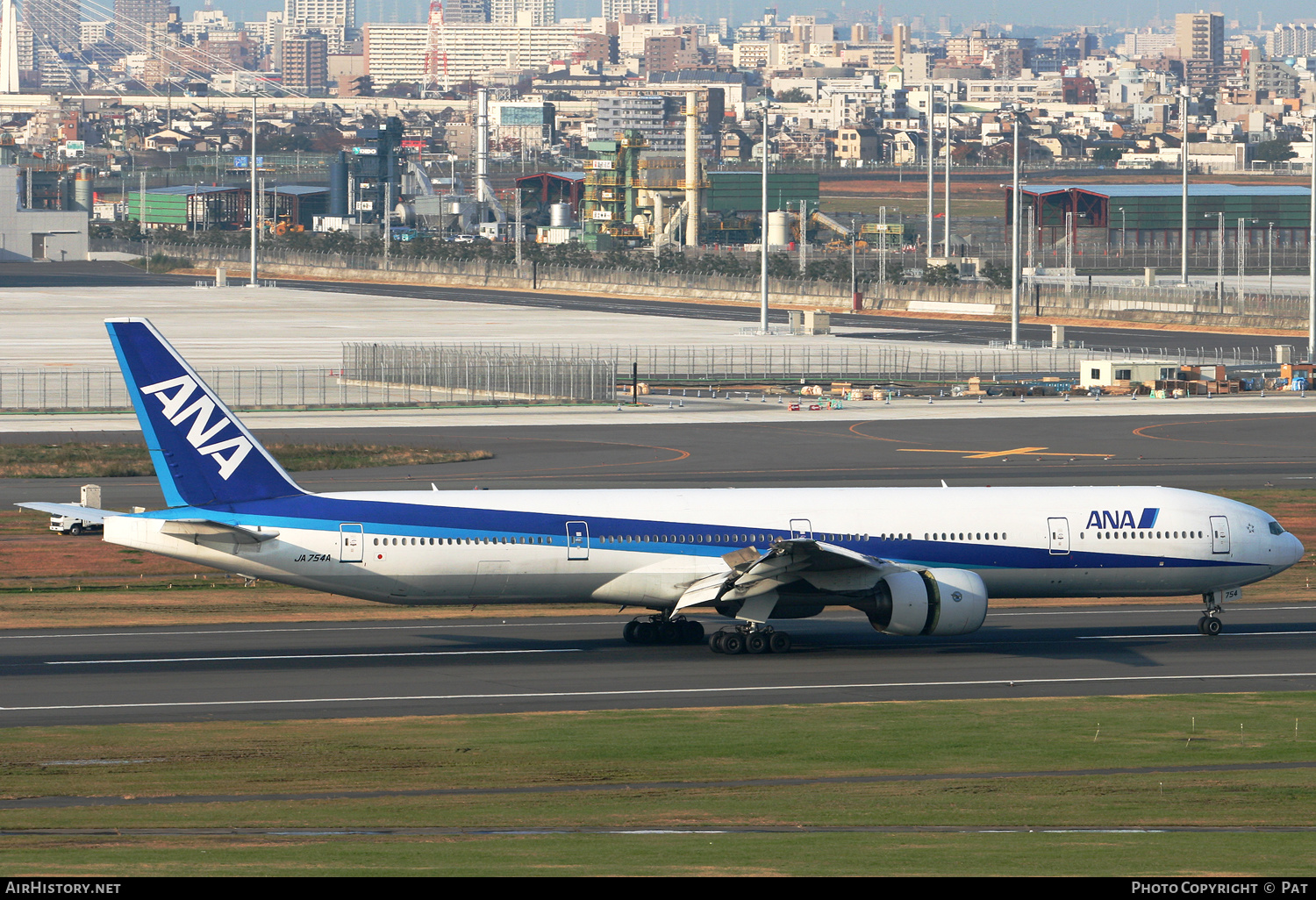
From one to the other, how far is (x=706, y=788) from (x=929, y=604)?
526 inches

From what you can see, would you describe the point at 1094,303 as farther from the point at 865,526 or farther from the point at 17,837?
the point at 17,837

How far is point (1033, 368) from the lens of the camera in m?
133

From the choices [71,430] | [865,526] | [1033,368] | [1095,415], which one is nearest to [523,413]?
[71,430]

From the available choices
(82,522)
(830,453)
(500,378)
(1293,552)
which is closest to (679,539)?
(1293,552)

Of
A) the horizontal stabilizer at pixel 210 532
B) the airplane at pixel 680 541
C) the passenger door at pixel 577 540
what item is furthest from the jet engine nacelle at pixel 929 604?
the horizontal stabilizer at pixel 210 532

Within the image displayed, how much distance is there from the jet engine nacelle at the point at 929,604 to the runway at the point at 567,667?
3.26 feet

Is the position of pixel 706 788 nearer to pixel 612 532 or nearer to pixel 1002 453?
pixel 612 532

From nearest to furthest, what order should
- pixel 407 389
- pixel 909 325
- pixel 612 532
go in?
pixel 612 532 → pixel 407 389 → pixel 909 325

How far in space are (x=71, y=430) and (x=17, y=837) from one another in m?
72.3

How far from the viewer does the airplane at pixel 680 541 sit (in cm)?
4181

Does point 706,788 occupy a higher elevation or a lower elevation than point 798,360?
lower

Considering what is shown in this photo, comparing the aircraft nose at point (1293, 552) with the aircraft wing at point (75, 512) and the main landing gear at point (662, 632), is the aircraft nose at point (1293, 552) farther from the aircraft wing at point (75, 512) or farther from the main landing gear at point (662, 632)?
the aircraft wing at point (75, 512)

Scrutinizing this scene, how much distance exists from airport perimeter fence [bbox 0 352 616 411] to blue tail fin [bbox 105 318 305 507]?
6664 centimetres

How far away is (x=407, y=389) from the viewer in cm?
11562
